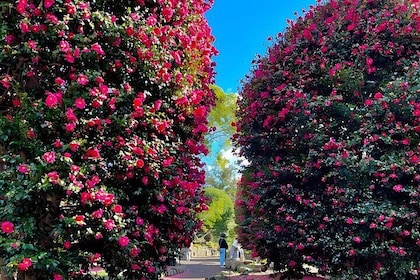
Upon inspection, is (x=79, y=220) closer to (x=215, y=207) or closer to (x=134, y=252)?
(x=134, y=252)

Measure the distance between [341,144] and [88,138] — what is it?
357cm

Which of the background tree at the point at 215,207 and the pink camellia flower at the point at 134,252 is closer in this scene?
the pink camellia flower at the point at 134,252

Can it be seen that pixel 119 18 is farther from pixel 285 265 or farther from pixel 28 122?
pixel 285 265

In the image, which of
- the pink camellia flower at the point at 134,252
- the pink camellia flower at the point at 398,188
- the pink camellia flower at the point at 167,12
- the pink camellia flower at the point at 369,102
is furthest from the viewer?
the pink camellia flower at the point at 369,102

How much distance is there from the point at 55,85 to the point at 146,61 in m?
0.93

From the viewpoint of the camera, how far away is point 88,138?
3854 millimetres

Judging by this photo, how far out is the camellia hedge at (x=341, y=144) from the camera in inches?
216

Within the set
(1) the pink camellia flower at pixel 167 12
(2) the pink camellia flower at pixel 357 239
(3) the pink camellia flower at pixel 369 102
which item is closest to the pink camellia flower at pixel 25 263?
(1) the pink camellia flower at pixel 167 12

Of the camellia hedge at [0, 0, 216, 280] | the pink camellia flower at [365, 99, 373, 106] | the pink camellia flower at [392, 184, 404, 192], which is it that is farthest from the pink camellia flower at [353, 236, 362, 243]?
the camellia hedge at [0, 0, 216, 280]

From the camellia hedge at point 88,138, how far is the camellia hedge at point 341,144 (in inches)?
90.3

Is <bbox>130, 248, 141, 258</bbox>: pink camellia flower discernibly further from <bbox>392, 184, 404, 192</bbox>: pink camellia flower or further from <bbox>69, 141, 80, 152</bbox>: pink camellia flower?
<bbox>392, 184, 404, 192</bbox>: pink camellia flower

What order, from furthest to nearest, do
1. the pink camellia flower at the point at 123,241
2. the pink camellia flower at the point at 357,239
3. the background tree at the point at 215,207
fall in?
1. the background tree at the point at 215,207
2. the pink camellia flower at the point at 357,239
3. the pink camellia flower at the point at 123,241

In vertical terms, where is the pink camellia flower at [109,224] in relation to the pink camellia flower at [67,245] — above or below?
above

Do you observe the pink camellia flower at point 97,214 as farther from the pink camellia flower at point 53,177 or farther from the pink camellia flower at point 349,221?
the pink camellia flower at point 349,221
